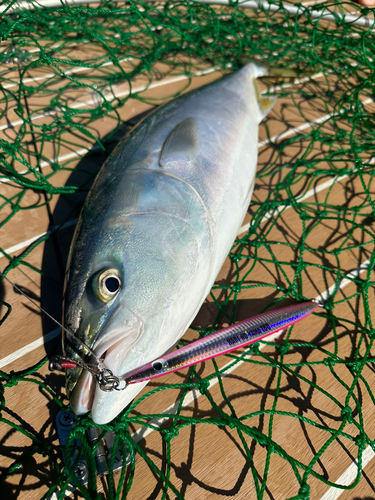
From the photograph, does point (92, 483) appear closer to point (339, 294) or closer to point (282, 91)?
point (339, 294)

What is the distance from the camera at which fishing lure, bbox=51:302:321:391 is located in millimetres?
1114

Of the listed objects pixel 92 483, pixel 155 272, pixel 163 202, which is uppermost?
pixel 163 202

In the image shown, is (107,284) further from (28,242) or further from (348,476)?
(348,476)

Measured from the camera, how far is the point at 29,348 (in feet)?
5.04

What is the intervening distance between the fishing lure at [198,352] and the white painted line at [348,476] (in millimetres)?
594


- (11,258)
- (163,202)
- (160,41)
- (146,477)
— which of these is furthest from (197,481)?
(160,41)

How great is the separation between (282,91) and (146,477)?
272cm

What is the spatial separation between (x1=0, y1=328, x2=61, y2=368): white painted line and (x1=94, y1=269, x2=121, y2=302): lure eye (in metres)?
0.51

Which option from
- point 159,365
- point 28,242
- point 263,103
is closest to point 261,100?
point 263,103

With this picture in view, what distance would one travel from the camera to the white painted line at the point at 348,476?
1.32m

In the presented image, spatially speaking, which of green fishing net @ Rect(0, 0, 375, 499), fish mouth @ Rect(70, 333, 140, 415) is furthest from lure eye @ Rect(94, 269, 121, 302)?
green fishing net @ Rect(0, 0, 375, 499)

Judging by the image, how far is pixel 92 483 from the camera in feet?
3.65

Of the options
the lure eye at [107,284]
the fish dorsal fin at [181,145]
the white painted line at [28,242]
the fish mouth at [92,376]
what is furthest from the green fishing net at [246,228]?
the fish dorsal fin at [181,145]

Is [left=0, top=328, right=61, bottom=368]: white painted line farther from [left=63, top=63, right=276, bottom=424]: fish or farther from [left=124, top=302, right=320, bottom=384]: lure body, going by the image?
[left=124, top=302, right=320, bottom=384]: lure body
